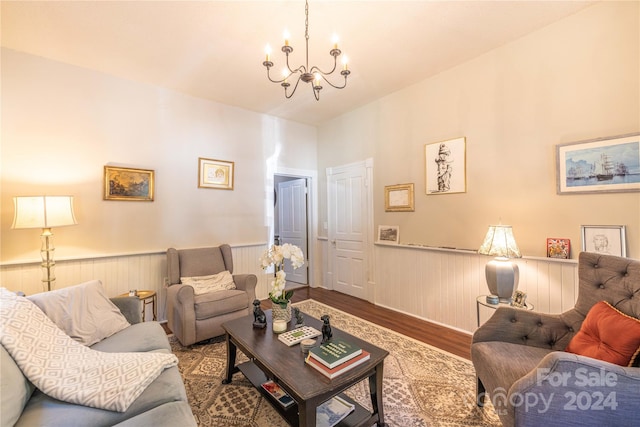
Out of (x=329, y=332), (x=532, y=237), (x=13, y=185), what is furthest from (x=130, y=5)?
(x=532, y=237)

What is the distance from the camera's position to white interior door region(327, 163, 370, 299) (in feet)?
13.4

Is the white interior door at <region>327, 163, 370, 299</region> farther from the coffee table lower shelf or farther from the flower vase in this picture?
the coffee table lower shelf

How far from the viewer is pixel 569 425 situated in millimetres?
1115

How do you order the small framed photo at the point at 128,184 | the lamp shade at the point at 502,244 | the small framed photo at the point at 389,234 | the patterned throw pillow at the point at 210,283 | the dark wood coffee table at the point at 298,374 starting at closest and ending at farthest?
the dark wood coffee table at the point at 298,374
the lamp shade at the point at 502,244
the patterned throw pillow at the point at 210,283
the small framed photo at the point at 128,184
the small framed photo at the point at 389,234

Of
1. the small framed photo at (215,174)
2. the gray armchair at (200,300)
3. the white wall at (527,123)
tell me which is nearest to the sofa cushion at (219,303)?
the gray armchair at (200,300)

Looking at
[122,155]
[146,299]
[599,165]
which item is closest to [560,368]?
[599,165]

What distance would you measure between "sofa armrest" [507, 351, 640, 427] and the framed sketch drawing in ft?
6.89

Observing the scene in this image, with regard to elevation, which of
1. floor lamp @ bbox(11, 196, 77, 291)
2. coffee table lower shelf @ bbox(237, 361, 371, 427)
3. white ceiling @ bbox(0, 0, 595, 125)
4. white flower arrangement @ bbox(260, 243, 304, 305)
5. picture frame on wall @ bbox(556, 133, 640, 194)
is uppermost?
white ceiling @ bbox(0, 0, 595, 125)

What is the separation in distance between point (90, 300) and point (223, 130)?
2.74m

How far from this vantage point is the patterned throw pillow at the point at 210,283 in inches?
114

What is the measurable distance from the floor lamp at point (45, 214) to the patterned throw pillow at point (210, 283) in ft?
3.79

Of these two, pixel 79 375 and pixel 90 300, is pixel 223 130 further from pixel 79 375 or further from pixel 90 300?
pixel 79 375

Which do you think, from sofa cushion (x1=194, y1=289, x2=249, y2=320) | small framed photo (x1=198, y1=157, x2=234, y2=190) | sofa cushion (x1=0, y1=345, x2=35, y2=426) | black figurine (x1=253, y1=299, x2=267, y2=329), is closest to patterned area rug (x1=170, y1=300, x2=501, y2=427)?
sofa cushion (x1=194, y1=289, x2=249, y2=320)

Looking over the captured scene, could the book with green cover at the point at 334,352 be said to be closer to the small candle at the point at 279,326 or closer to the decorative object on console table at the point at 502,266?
the small candle at the point at 279,326
